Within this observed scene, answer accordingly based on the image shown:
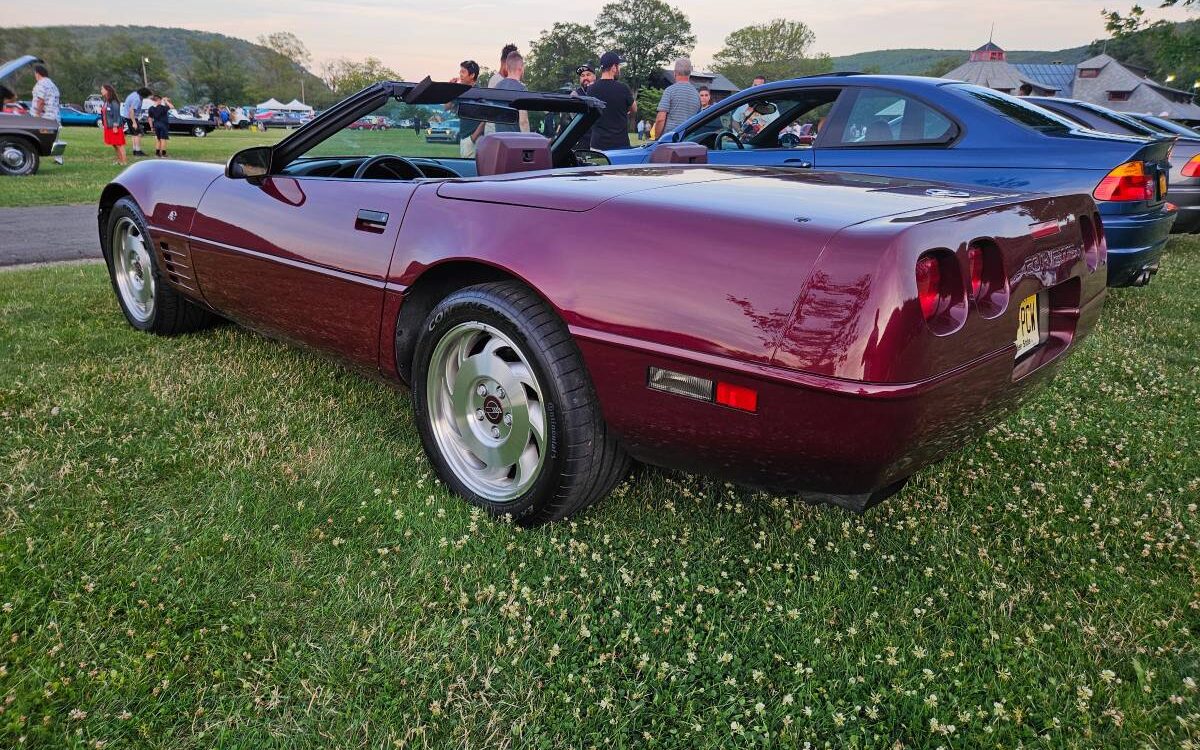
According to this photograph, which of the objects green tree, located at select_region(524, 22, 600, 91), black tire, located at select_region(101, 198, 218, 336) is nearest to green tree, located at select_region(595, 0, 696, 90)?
green tree, located at select_region(524, 22, 600, 91)

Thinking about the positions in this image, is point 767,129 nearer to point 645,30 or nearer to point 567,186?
point 567,186

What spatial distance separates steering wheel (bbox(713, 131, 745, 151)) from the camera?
5.65 m

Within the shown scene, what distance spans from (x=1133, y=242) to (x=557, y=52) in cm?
9658

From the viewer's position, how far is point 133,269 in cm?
405

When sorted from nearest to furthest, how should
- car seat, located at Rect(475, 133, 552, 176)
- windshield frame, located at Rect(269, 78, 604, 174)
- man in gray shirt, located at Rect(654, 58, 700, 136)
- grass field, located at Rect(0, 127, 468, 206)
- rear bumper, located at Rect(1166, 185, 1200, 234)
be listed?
car seat, located at Rect(475, 133, 552, 176)
windshield frame, located at Rect(269, 78, 604, 174)
grass field, located at Rect(0, 127, 468, 206)
rear bumper, located at Rect(1166, 185, 1200, 234)
man in gray shirt, located at Rect(654, 58, 700, 136)

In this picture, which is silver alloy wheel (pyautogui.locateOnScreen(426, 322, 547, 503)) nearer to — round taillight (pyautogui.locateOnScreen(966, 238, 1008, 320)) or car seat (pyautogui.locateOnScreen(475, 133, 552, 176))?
car seat (pyautogui.locateOnScreen(475, 133, 552, 176))

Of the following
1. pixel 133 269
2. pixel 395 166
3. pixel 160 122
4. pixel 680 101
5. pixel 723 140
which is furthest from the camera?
pixel 160 122

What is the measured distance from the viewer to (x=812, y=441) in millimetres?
1732

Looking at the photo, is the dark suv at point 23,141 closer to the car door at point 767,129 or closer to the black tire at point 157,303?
the black tire at point 157,303

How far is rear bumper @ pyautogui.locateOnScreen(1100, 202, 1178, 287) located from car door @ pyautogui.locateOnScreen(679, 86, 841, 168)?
1.75m

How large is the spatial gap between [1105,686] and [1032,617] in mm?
259

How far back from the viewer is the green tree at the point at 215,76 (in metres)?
85.1

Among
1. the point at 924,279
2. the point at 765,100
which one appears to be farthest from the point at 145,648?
the point at 765,100

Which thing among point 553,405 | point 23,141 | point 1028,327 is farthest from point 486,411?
point 23,141
